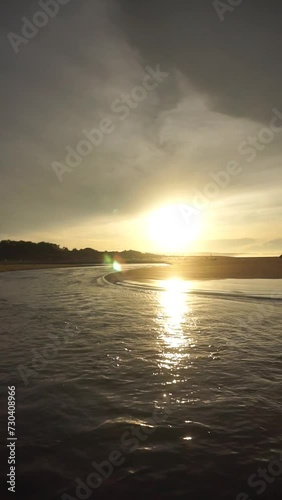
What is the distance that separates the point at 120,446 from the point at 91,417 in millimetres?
828

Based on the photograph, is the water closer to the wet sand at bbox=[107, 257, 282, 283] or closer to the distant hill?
the wet sand at bbox=[107, 257, 282, 283]

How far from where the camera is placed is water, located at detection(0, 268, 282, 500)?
339 cm

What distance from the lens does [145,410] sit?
191 inches

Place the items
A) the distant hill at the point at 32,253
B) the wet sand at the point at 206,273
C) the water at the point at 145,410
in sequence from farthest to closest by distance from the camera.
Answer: the distant hill at the point at 32,253 → the wet sand at the point at 206,273 → the water at the point at 145,410

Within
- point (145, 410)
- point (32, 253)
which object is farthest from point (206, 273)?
point (32, 253)

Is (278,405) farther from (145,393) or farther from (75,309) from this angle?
(75,309)

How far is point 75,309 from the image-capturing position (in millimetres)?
14773

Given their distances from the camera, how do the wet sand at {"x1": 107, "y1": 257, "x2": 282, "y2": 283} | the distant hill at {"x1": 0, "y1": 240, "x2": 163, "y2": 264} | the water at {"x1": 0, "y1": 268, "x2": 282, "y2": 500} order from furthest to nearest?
1. the distant hill at {"x1": 0, "y1": 240, "x2": 163, "y2": 264}
2. the wet sand at {"x1": 107, "y1": 257, "x2": 282, "y2": 283}
3. the water at {"x1": 0, "y1": 268, "x2": 282, "y2": 500}

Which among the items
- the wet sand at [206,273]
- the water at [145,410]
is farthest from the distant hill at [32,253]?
the water at [145,410]

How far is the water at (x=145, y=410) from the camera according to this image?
339 cm

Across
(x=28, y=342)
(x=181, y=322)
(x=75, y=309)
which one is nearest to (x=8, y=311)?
(x=75, y=309)

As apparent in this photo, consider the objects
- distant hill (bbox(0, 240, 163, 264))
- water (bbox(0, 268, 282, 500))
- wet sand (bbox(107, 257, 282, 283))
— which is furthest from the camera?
distant hill (bbox(0, 240, 163, 264))

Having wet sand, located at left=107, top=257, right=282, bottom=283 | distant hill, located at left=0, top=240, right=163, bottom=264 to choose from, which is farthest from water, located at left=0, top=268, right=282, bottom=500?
distant hill, located at left=0, top=240, right=163, bottom=264

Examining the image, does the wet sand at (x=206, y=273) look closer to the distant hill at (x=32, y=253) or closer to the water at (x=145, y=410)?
the water at (x=145, y=410)
